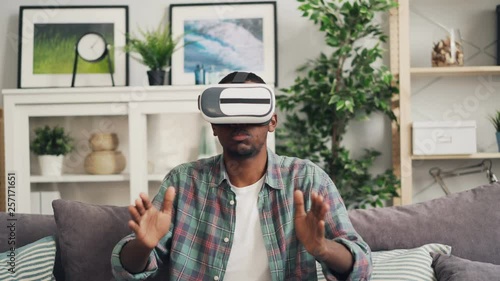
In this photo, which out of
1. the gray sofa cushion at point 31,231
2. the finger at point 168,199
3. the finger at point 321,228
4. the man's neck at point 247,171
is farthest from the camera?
the gray sofa cushion at point 31,231

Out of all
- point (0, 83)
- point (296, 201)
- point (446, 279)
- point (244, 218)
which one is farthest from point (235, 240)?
point (0, 83)

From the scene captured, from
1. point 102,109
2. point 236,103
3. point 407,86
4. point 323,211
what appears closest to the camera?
point 323,211

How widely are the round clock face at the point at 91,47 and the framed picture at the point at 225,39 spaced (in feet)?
1.10

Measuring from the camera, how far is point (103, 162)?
282 centimetres

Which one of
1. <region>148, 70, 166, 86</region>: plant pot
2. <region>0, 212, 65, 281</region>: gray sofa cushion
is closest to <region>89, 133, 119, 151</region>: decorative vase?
<region>148, 70, 166, 86</region>: plant pot

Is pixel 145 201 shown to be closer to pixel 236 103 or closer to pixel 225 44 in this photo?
pixel 236 103

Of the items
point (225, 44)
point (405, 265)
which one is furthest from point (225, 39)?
point (405, 265)

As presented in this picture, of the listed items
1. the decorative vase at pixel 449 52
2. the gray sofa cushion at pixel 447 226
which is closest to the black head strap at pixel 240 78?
the gray sofa cushion at pixel 447 226

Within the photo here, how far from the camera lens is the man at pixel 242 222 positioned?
144 centimetres

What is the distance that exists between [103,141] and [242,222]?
56.9 inches

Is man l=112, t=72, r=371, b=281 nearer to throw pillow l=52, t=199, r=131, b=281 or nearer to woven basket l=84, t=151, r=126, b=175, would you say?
throw pillow l=52, t=199, r=131, b=281

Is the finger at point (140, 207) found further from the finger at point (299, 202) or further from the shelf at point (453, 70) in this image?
the shelf at point (453, 70)

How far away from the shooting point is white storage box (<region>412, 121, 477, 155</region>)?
2.80 m

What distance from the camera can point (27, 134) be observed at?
2.78 meters
